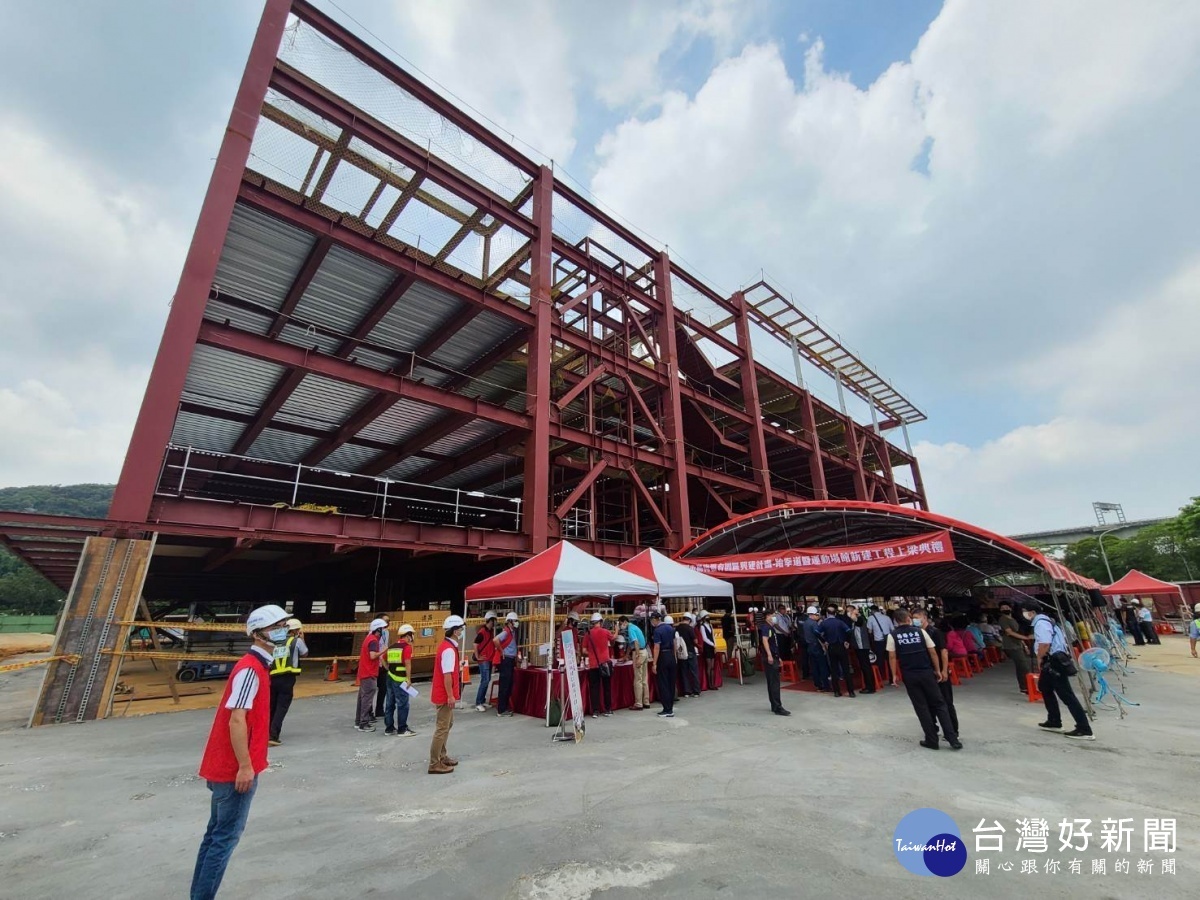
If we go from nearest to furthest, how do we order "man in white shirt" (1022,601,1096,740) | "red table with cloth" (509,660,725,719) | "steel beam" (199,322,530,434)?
"man in white shirt" (1022,601,1096,740)
"red table with cloth" (509,660,725,719)
"steel beam" (199,322,530,434)

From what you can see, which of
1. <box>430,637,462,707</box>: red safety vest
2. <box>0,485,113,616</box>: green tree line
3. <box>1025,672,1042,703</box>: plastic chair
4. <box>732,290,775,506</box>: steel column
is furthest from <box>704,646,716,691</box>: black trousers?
<box>0,485,113,616</box>: green tree line

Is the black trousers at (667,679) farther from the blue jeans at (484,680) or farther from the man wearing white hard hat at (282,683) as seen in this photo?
the man wearing white hard hat at (282,683)

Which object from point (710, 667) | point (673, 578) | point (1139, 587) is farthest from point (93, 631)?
point (1139, 587)

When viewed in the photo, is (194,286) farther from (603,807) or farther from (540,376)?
(603,807)

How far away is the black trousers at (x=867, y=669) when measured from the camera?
12.1m

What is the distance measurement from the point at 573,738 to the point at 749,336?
27285 mm

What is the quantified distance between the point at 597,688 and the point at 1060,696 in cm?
754

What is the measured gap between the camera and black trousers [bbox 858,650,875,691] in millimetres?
12055

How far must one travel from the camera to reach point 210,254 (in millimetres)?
13133

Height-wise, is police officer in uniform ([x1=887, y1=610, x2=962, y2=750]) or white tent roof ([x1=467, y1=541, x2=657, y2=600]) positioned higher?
white tent roof ([x1=467, y1=541, x2=657, y2=600])

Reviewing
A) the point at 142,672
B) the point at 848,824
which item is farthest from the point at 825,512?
the point at 142,672

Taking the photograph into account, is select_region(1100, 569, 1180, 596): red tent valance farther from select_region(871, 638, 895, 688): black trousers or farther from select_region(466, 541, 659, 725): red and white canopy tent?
select_region(466, 541, 659, 725): red and white canopy tent

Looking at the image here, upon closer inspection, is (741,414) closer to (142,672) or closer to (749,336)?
(749,336)

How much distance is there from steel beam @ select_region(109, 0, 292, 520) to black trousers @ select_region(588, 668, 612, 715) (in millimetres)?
10516
